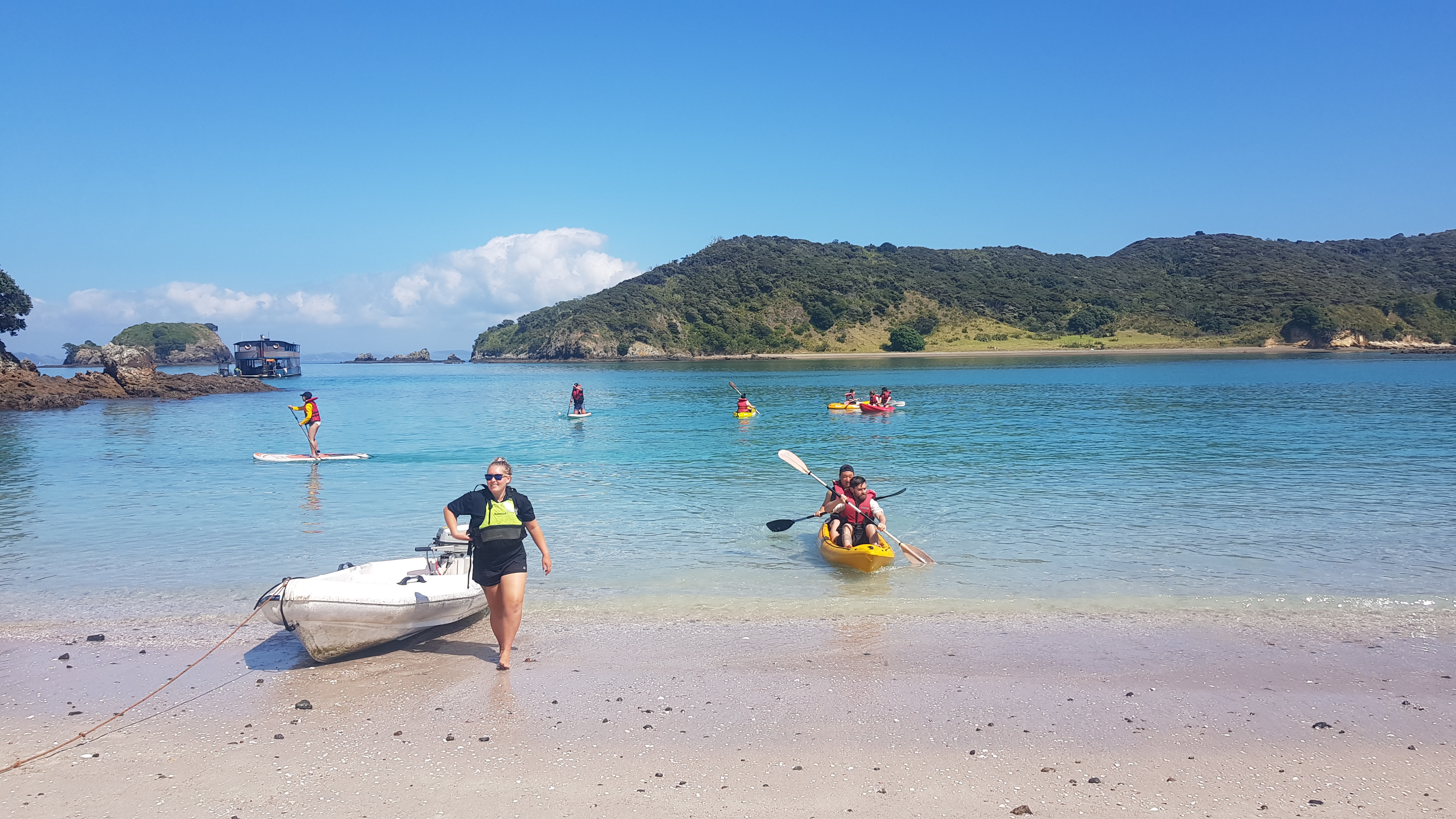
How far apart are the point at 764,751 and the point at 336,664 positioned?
3.90 meters

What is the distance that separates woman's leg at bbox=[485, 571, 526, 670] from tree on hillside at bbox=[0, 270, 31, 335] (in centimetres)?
7633

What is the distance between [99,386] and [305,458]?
36.4 meters

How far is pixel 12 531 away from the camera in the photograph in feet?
43.5

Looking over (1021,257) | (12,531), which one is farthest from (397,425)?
(1021,257)

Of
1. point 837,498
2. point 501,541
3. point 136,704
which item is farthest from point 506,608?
point 837,498

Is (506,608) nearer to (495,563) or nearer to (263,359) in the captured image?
(495,563)

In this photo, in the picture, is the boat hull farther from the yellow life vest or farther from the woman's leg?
the yellow life vest

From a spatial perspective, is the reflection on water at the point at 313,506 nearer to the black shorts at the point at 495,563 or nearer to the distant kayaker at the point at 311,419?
the distant kayaker at the point at 311,419

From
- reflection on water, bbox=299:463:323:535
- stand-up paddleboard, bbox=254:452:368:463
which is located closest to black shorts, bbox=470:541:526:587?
reflection on water, bbox=299:463:323:535

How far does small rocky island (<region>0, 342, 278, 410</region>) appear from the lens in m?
43.0

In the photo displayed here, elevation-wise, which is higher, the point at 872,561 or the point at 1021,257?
the point at 1021,257

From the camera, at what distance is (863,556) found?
34.1 ft

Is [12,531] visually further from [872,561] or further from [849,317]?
[849,317]

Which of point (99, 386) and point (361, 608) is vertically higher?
point (99, 386)
